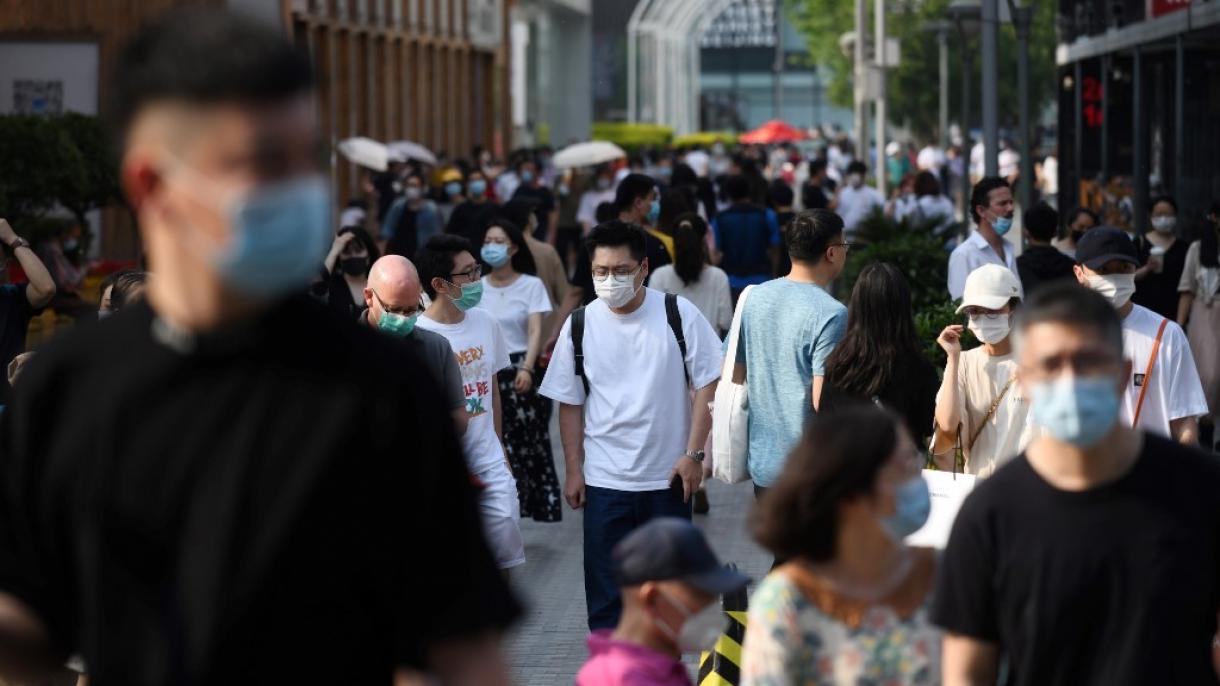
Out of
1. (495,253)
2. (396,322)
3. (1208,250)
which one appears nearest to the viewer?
(396,322)

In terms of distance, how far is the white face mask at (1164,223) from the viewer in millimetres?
14352

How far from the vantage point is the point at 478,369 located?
28.6ft

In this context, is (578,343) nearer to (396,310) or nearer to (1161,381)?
(396,310)

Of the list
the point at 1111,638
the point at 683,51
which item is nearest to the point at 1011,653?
the point at 1111,638

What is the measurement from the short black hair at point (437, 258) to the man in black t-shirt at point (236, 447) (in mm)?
6416

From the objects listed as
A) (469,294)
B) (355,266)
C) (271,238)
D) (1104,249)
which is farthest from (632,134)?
(271,238)

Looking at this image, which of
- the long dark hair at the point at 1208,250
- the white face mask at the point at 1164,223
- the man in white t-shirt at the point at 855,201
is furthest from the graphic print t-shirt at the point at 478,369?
the man in white t-shirt at the point at 855,201

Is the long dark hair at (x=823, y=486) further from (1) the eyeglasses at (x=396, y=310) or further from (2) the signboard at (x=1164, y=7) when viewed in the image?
(2) the signboard at (x=1164, y=7)

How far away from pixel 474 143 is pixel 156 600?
49.5m

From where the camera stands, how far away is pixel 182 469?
2.64 m

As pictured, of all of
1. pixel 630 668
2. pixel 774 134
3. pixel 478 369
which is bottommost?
pixel 630 668

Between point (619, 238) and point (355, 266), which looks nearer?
point (619, 238)

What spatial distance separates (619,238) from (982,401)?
1874 millimetres

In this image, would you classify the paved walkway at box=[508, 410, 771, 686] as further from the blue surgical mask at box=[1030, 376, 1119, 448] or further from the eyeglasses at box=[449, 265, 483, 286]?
the blue surgical mask at box=[1030, 376, 1119, 448]
